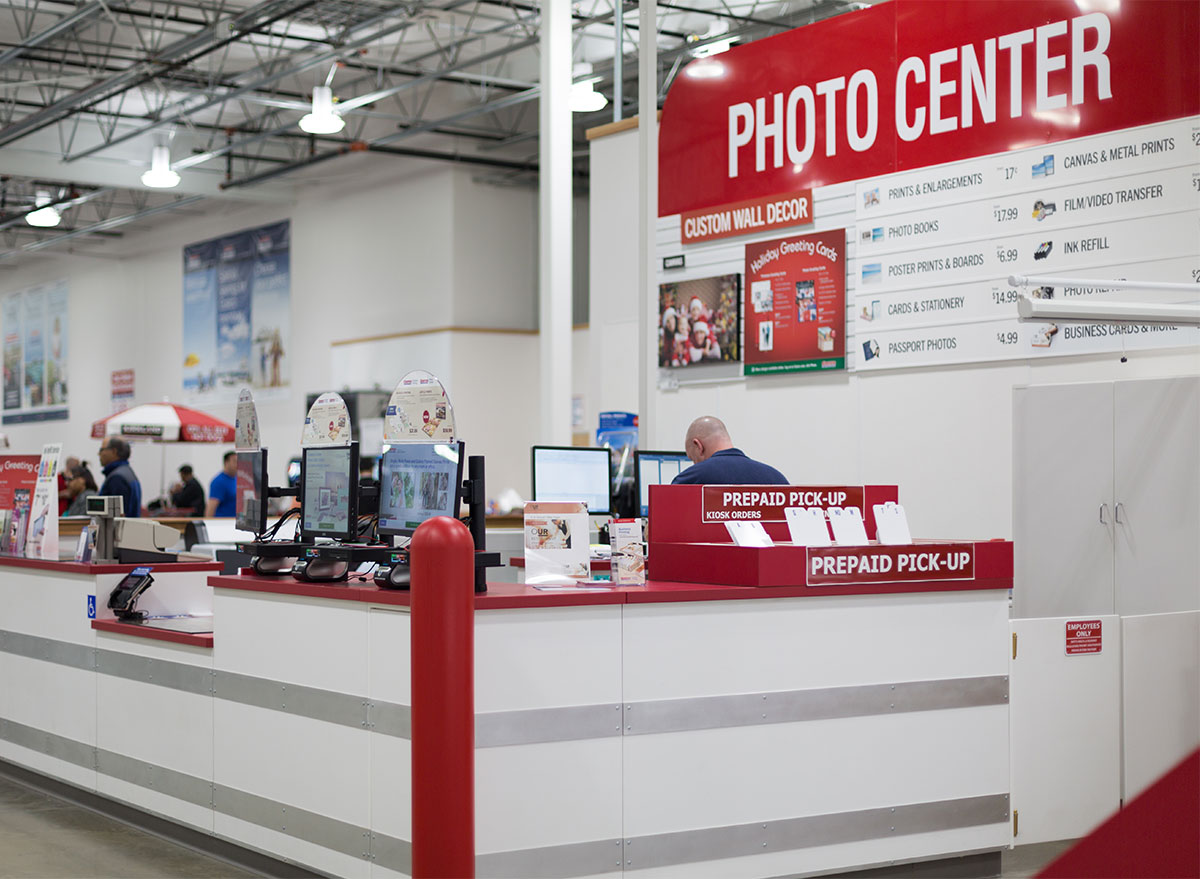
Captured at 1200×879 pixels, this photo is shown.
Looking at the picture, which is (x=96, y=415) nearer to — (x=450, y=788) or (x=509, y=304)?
(x=509, y=304)

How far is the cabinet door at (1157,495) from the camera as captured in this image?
5.50 m

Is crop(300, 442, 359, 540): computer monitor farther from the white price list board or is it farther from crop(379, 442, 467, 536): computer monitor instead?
the white price list board

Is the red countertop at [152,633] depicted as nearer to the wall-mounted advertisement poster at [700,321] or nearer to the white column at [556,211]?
the white column at [556,211]

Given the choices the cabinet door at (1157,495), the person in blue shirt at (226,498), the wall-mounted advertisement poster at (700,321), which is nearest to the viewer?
the cabinet door at (1157,495)

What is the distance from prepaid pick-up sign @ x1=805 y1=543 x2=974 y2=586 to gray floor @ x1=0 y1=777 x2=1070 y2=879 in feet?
3.25

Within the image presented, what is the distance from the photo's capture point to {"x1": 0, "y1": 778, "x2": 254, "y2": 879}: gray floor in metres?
4.55

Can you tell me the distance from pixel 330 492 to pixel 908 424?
3.49 metres

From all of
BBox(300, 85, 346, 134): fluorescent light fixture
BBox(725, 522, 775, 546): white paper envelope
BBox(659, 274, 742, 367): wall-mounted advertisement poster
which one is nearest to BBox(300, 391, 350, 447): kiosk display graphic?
BBox(725, 522, 775, 546): white paper envelope

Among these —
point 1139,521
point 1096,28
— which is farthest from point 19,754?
point 1096,28

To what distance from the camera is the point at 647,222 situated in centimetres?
787

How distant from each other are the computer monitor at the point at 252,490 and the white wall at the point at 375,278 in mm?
10682

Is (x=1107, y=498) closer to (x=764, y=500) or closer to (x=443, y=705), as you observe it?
(x=764, y=500)

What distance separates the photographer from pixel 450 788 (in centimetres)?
327

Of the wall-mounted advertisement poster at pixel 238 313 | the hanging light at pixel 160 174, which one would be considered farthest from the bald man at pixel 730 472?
the wall-mounted advertisement poster at pixel 238 313
